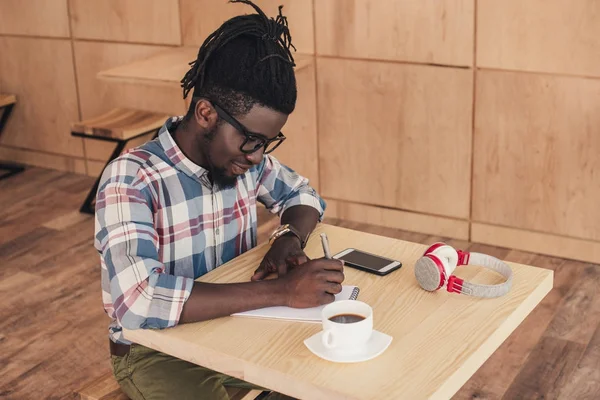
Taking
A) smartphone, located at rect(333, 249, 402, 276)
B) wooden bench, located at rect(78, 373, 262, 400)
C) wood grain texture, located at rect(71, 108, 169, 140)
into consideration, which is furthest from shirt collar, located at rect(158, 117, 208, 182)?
wood grain texture, located at rect(71, 108, 169, 140)

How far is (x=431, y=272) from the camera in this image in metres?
1.74

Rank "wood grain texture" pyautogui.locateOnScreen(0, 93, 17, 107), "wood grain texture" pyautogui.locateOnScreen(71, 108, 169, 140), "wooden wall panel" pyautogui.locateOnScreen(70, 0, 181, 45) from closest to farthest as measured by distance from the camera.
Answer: "wood grain texture" pyautogui.locateOnScreen(71, 108, 169, 140) < "wooden wall panel" pyautogui.locateOnScreen(70, 0, 181, 45) < "wood grain texture" pyautogui.locateOnScreen(0, 93, 17, 107)

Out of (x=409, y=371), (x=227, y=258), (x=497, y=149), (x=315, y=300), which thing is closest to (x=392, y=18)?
(x=497, y=149)

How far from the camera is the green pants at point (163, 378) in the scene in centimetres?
182

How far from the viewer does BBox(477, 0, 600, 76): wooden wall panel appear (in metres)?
3.33

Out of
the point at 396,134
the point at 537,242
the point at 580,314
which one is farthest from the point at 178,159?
the point at 537,242

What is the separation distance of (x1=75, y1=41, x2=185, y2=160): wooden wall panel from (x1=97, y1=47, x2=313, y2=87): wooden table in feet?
0.89

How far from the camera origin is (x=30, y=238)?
13.7ft

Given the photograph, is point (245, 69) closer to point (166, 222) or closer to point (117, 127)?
point (166, 222)

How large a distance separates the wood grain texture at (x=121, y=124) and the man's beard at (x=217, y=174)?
2329 mm

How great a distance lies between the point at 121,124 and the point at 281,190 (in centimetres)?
232

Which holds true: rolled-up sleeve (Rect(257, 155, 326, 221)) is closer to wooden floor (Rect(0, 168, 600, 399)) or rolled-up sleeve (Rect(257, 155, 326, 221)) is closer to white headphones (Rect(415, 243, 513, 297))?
white headphones (Rect(415, 243, 513, 297))

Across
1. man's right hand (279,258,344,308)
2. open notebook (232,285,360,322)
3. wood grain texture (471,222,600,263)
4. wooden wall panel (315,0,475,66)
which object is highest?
wooden wall panel (315,0,475,66)

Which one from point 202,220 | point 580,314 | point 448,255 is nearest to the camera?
point 448,255
